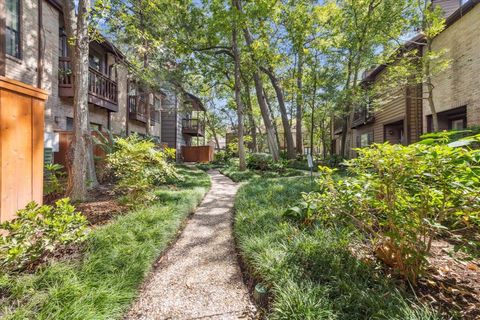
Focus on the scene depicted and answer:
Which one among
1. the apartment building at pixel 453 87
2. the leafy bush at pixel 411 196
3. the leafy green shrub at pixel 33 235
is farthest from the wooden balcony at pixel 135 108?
the leafy bush at pixel 411 196

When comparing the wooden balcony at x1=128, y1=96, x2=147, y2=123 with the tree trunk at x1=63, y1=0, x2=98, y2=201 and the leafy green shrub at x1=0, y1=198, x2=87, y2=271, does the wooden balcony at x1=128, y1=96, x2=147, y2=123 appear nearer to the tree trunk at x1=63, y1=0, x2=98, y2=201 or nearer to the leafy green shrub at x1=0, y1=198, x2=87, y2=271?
the tree trunk at x1=63, y1=0, x2=98, y2=201

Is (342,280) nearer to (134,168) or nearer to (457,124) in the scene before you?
(134,168)

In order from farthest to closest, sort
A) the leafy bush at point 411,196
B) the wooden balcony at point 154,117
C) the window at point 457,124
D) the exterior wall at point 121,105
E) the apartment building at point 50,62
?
the wooden balcony at point 154,117, the exterior wall at point 121,105, the window at point 457,124, the apartment building at point 50,62, the leafy bush at point 411,196

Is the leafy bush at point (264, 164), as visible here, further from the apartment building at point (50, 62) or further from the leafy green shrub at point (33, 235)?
the leafy green shrub at point (33, 235)

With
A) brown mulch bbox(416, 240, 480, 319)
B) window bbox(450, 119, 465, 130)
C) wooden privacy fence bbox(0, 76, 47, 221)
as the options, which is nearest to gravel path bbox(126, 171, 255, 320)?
brown mulch bbox(416, 240, 480, 319)

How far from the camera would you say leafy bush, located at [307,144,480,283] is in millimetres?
1519

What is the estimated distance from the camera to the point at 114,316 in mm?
1623

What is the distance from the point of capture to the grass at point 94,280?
1.55 m

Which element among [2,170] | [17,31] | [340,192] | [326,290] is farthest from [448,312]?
[17,31]

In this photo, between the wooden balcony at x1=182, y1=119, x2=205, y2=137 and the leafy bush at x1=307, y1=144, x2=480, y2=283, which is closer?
the leafy bush at x1=307, y1=144, x2=480, y2=283

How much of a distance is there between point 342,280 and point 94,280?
207 centimetres

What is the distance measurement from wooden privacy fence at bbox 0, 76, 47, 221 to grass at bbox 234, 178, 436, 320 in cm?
236

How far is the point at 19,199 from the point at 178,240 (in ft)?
5.81

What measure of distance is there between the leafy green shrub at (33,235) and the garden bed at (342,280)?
5.80ft
